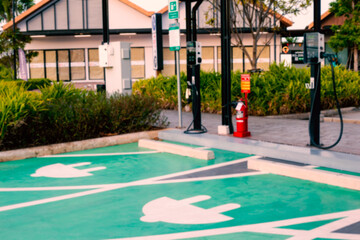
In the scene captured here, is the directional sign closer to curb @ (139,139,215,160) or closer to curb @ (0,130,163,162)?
curb @ (0,130,163,162)

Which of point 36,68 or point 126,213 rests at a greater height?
point 36,68

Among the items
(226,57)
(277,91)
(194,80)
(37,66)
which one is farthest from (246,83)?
(37,66)

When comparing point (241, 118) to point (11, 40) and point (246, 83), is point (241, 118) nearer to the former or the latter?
point (246, 83)

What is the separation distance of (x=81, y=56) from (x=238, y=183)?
31.5 meters

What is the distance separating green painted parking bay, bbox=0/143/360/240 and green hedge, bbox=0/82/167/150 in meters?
1.05

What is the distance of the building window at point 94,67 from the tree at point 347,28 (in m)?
16.8

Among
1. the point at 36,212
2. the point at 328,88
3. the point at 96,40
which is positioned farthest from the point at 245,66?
the point at 36,212

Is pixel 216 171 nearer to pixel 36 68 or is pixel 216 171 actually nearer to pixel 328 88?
pixel 328 88

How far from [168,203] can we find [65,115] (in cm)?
474

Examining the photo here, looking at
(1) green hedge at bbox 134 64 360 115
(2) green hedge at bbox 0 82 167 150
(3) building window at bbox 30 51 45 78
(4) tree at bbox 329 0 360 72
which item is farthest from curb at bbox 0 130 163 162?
(3) building window at bbox 30 51 45 78

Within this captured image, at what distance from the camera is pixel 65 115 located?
1002 centimetres

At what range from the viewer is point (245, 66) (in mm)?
37969

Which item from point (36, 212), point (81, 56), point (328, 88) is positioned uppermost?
point (81, 56)

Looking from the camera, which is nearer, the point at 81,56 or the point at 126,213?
the point at 126,213
